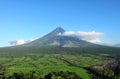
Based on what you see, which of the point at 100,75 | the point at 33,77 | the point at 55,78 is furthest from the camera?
the point at 100,75

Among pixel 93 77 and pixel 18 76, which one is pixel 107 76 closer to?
pixel 93 77

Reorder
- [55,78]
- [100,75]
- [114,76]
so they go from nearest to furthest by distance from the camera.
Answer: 1. [55,78]
2. [114,76]
3. [100,75]

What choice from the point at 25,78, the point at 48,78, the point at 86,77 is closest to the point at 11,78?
the point at 25,78

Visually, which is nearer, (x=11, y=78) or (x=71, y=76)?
(x=11, y=78)

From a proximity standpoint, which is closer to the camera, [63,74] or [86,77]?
[63,74]

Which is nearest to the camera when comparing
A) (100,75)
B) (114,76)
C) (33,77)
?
(33,77)

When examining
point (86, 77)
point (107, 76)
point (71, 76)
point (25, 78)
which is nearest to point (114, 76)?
point (107, 76)

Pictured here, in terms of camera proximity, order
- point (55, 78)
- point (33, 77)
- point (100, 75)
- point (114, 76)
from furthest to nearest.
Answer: point (100, 75), point (114, 76), point (33, 77), point (55, 78)

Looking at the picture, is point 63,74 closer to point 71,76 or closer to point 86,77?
point 71,76

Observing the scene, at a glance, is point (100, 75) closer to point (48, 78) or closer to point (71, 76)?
point (71, 76)
